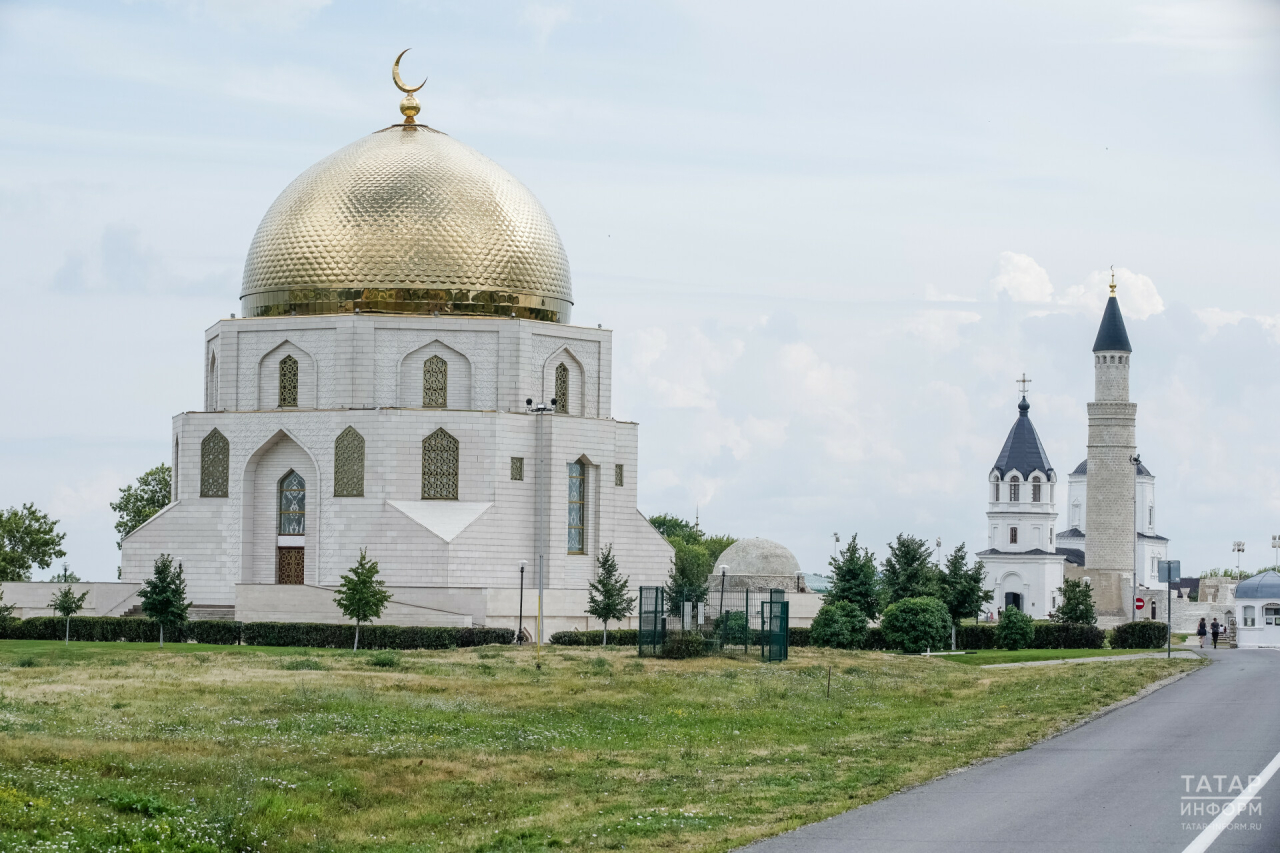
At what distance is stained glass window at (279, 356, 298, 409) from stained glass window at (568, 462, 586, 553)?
350 inches

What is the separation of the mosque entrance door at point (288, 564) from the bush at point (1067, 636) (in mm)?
23036

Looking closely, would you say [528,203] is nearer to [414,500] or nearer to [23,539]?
[414,500]

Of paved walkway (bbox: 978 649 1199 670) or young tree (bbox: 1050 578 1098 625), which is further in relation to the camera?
young tree (bbox: 1050 578 1098 625)

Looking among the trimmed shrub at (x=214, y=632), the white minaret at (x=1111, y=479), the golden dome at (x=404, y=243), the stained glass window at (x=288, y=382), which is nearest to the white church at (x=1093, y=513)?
the white minaret at (x=1111, y=479)

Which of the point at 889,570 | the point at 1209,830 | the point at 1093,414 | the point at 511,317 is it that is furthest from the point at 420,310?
the point at 1093,414

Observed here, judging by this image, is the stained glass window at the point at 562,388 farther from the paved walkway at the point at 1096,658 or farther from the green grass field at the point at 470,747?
the green grass field at the point at 470,747

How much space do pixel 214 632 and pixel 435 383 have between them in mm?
11279

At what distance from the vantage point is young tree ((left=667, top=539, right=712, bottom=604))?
1566 inches

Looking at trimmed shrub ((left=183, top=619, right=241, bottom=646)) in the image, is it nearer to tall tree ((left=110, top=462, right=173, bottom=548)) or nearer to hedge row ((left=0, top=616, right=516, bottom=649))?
hedge row ((left=0, top=616, right=516, bottom=649))

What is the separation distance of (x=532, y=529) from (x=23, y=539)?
2126cm

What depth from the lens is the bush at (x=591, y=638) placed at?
145 ft

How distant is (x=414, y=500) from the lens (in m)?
48.7

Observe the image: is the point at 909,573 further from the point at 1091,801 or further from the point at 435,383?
the point at 1091,801

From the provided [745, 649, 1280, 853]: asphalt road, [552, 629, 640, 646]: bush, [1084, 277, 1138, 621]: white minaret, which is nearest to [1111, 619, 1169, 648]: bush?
[552, 629, 640, 646]: bush
